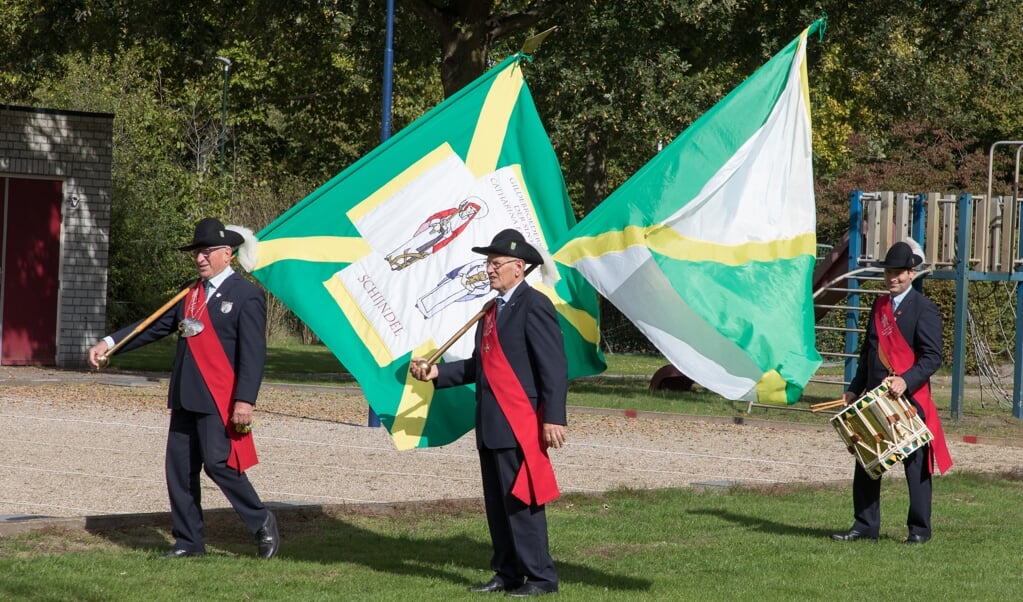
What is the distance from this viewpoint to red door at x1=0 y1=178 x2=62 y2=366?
23375 mm

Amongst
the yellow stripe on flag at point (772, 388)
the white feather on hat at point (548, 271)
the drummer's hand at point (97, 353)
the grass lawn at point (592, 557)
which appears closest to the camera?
the grass lawn at point (592, 557)

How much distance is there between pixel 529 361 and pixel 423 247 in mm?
1486

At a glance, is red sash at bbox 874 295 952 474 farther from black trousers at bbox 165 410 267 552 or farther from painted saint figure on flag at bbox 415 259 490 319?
black trousers at bbox 165 410 267 552

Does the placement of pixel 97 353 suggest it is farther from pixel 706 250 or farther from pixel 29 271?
pixel 29 271

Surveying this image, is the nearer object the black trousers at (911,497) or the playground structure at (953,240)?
the black trousers at (911,497)

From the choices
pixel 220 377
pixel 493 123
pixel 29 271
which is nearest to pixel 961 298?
pixel 493 123

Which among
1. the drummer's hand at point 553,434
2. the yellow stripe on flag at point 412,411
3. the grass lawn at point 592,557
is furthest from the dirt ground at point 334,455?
the drummer's hand at point 553,434

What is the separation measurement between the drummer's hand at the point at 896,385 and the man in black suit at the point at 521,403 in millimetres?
2723

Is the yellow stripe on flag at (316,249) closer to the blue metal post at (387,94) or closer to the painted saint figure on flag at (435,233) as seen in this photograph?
the painted saint figure on flag at (435,233)

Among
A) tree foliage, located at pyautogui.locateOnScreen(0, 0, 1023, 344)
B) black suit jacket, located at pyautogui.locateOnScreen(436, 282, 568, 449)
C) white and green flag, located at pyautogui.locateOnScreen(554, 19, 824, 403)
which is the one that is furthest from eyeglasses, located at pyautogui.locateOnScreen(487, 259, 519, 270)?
tree foliage, located at pyautogui.locateOnScreen(0, 0, 1023, 344)

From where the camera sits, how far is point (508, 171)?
909 centimetres

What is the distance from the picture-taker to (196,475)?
8398 mm

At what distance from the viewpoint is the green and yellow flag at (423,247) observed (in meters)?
8.58

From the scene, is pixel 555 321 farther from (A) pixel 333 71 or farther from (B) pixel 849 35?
(A) pixel 333 71
